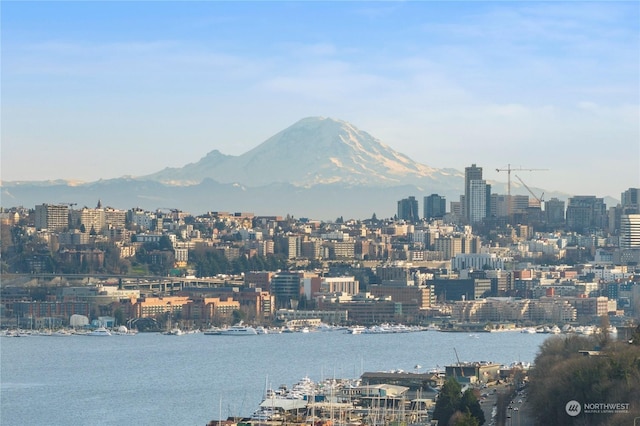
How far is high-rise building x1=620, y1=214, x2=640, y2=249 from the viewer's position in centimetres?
5844

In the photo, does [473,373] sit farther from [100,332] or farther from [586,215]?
[586,215]

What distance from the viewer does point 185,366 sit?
95.6ft

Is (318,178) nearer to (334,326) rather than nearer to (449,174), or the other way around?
(449,174)

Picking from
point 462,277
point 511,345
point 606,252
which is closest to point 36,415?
point 511,345

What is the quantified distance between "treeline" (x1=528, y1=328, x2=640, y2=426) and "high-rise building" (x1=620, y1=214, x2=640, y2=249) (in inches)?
1591

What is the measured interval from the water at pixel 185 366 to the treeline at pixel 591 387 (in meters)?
3.82

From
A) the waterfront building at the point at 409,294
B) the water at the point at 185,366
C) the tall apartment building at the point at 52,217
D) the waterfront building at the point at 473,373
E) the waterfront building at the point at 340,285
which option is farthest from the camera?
the tall apartment building at the point at 52,217

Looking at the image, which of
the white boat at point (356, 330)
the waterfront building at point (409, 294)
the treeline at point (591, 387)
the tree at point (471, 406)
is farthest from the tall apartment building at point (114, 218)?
the treeline at point (591, 387)

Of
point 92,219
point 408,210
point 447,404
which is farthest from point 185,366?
point 408,210

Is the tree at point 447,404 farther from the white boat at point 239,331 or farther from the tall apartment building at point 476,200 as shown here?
the tall apartment building at point 476,200

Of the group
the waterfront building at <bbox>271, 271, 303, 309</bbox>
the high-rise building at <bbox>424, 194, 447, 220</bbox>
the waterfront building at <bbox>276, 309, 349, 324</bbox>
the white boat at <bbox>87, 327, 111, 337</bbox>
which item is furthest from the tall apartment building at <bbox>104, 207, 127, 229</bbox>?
the white boat at <bbox>87, 327, 111, 337</bbox>

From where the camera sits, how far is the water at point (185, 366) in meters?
22.1

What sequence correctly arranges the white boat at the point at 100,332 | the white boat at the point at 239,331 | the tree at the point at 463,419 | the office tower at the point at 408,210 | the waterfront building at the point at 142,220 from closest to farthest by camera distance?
the tree at the point at 463,419
the white boat at the point at 100,332
the white boat at the point at 239,331
the waterfront building at the point at 142,220
the office tower at the point at 408,210

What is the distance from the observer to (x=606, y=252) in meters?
57.8
